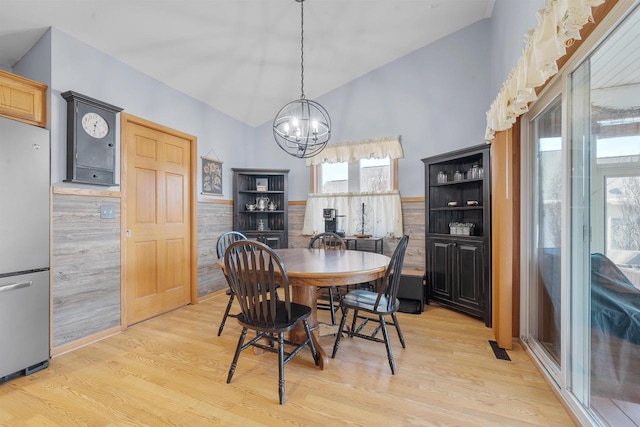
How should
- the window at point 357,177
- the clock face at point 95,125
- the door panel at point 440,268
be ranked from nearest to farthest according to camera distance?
the clock face at point 95,125 → the door panel at point 440,268 → the window at point 357,177

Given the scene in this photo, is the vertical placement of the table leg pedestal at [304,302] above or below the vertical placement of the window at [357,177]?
below

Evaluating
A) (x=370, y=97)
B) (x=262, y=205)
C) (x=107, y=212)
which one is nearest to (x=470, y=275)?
(x=370, y=97)

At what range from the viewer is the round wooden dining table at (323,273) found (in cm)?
186

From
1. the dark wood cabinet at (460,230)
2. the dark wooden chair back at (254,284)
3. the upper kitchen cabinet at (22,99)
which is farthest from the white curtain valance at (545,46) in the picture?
the upper kitchen cabinet at (22,99)

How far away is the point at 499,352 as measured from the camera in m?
2.33

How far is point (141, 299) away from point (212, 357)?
134cm

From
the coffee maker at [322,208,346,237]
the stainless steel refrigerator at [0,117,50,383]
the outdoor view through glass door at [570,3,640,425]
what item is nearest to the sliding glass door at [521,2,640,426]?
the outdoor view through glass door at [570,3,640,425]

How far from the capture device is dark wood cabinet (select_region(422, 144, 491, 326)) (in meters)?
2.95

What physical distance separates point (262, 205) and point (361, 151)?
1.73m

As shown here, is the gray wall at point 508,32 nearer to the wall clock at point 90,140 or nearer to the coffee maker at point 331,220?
the coffee maker at point 331,220

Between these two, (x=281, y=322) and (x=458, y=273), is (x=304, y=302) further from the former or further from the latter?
(x=458, y=273)

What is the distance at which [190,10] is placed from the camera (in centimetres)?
253

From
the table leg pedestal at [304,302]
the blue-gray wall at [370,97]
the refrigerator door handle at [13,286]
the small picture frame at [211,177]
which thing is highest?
the blue-gray wall at [370,97]

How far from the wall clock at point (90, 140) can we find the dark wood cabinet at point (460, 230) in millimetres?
3447
